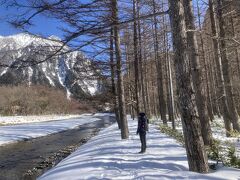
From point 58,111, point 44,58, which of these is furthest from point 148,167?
point 58,111

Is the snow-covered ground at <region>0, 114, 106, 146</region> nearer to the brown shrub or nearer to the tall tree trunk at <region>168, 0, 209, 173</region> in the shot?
the tall tree trunk at <region>168, 0, 209, 173</region>

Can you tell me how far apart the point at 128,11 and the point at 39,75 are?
7179 inches

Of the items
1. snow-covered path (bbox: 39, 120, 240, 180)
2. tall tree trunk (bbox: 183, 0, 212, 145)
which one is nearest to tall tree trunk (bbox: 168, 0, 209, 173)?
snow-covered path (bbox: 39, 120, 240, 180)

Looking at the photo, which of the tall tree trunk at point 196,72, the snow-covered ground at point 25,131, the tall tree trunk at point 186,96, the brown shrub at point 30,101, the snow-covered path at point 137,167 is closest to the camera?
the snow-covered path at point 137,167

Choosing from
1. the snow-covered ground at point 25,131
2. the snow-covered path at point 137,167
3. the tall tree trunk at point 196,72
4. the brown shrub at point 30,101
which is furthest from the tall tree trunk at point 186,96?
the brown shrub at point 30,101

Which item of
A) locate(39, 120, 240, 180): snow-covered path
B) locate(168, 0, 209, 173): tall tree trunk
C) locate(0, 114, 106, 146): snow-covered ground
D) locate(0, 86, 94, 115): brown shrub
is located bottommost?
locate(39, 120, 240, 180): snow-covered path

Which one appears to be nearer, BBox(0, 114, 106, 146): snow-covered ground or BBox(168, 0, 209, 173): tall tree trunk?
BBox(168, 0, 209, 173): tall tree trunk

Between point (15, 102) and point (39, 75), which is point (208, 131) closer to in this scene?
point (15, 102)

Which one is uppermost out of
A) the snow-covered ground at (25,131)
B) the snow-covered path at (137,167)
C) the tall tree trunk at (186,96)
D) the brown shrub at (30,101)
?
the brown shrub at (30,101)

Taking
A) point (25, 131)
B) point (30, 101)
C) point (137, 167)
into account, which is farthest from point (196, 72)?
point (30, 101)

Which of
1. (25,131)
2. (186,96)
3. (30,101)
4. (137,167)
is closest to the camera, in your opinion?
(186,96)

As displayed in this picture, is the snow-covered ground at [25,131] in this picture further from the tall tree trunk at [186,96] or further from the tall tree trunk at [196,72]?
the tall tree trunk at [186,96]

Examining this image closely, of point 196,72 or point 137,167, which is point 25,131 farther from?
point 137,167

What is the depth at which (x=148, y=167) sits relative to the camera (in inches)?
356
